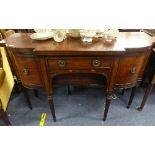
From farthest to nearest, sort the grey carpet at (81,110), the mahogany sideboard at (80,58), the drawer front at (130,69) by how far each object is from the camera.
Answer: the grey carpet at (81,110)
the drawer front at (130,69)
the mahogany sideboard at (80,58)

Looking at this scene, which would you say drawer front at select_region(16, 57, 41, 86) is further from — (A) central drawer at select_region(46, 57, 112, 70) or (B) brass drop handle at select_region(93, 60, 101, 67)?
(B) brass drop handle at select_region(93, 60, 101, 67)

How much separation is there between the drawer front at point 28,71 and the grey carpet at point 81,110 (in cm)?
45

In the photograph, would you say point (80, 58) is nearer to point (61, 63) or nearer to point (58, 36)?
point (61, 63)

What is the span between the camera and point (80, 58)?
0.97 metres

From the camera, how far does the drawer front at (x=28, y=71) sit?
1039mm

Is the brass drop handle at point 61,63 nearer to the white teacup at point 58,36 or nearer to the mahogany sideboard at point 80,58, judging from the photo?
the mahogany sideboard at point 80,58

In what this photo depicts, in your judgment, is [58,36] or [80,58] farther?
[58,36]

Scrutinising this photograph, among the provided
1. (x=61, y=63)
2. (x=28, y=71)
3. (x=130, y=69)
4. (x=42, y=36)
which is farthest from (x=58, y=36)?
(x=130, y=69)

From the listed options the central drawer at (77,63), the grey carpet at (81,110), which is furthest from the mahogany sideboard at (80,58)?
the grey carpet at (81,110)

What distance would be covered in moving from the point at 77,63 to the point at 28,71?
1.26 feet
